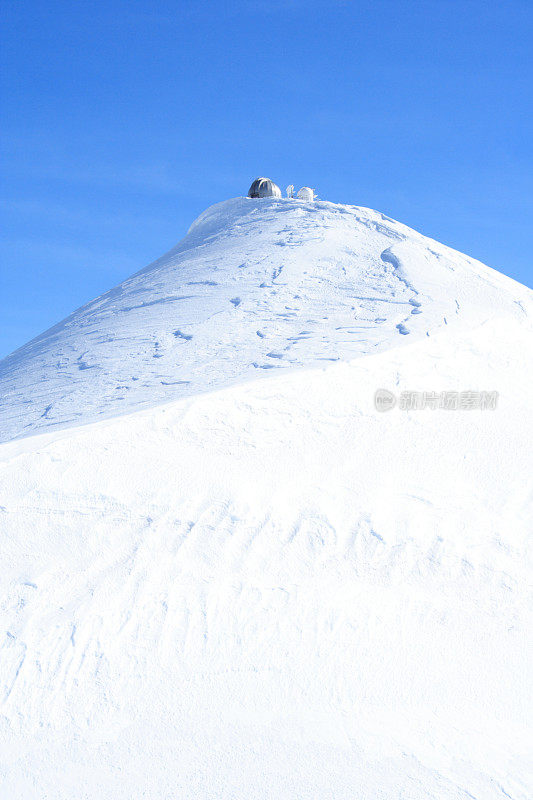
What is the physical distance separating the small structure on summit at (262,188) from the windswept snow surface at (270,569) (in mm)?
7274

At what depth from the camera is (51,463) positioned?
5.20 m

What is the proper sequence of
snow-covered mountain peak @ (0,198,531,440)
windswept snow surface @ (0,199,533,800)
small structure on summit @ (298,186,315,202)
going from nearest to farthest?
windswept snow surface @ (0,199,533,800)
snow-covered mountain peak @ (0,198,531,440)
small structure on summit @ (298,186,315,202)

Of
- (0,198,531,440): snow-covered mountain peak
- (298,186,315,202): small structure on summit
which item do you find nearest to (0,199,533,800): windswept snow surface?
(0,198,531,440): snow-covered mountain peak

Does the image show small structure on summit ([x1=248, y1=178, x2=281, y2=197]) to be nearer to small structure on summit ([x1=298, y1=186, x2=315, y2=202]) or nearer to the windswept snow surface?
small structure on summit ([x1=298, y1=186, x2=315, y2=202])

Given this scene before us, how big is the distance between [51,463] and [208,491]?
122 centimetres

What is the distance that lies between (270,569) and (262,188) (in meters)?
11.0

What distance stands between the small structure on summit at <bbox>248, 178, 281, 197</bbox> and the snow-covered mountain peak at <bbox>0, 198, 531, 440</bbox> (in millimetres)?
3062

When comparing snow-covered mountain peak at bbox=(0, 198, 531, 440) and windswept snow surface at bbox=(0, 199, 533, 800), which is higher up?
snow-covered mountain peak at bbox=(0, 198, 531, 440)

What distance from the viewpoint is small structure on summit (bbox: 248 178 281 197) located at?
14133 millimetres

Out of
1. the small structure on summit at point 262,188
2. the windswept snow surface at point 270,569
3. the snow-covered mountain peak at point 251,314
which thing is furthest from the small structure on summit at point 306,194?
the windswept snow surface at point 270,569


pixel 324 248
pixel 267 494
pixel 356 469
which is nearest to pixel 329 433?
pixel 356 469

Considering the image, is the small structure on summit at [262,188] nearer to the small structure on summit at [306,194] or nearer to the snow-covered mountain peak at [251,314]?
the small structure on summit at [306,194]

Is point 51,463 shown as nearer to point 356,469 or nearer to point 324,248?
point 356,469

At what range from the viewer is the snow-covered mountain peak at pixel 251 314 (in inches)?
265
